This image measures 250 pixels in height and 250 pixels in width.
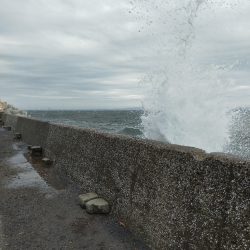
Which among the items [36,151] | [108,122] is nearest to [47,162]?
[36,151]

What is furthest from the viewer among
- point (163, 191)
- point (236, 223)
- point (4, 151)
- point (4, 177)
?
point (4, 151)

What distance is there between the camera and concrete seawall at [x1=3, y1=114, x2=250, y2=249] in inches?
118

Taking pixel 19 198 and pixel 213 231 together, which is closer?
pixel 213 231

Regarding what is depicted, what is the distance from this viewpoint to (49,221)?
4.84 meters

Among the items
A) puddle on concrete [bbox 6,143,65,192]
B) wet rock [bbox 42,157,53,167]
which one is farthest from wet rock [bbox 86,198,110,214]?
wet rock [bbox 42,157,53,167]

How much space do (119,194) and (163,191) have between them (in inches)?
43.8

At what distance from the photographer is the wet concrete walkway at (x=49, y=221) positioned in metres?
4.12

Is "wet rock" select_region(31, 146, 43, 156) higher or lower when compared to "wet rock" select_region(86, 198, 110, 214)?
higher

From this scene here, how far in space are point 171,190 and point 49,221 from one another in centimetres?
Answer: 190

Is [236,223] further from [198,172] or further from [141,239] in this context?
[141,239]

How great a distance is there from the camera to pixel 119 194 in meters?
4.91

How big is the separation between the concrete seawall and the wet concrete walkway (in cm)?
28

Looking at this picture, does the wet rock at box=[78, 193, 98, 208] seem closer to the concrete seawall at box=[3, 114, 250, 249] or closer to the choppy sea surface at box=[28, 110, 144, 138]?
the concrete seawall at box=[3, 114, 250, 249]

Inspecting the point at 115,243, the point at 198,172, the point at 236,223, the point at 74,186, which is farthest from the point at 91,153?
the point at 236,223
